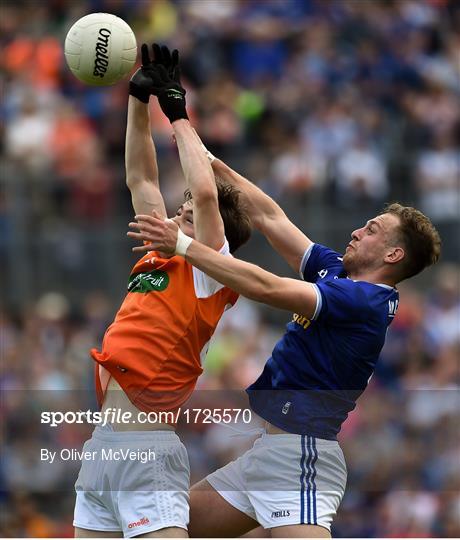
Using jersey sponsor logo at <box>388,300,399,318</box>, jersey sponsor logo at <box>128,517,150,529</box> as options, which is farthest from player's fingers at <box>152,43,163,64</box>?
jersey sponsor logo at <box>128,517,150,529</box>

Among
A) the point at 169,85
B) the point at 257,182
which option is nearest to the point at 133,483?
the point at 169,85

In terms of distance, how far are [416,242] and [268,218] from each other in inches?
35.9

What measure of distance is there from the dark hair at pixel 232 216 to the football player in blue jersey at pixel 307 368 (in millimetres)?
387

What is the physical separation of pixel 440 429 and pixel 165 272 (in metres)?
5.08

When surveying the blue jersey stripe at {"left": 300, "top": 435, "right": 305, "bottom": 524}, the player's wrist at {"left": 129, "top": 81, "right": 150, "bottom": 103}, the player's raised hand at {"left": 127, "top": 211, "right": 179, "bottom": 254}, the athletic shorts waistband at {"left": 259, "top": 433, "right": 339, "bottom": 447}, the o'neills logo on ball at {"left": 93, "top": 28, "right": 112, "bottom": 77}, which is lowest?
the blue jersey stripe at {"left": 300, "top": 435, "right": 305, "bottom": 524}

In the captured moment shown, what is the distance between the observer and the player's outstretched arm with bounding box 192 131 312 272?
719 cm

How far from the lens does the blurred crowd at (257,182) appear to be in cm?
1116

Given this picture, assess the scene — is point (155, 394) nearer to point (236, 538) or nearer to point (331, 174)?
point (236, 538)

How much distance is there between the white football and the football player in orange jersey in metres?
0.41

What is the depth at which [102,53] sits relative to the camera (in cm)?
714

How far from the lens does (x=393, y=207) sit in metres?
6.88

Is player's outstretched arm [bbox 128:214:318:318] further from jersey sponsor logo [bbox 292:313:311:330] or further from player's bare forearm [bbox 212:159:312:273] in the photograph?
player's bare forearm [bbox 212:159:312:273]

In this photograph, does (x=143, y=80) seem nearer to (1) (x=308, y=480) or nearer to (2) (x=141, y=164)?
(2) (x=141, y=164)

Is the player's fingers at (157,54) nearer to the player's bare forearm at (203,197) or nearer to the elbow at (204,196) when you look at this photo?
the player's bare forearm at (203,197)
